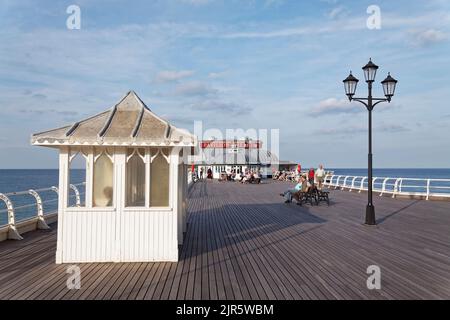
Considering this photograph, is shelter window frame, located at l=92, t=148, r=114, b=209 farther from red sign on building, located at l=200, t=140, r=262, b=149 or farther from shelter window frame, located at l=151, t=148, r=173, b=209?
red sign on building, located at l=200, t=140, r=262, b=149

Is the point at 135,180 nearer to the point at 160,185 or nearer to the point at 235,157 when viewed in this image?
the point at 160,185

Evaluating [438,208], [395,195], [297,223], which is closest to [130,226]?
[297,223]

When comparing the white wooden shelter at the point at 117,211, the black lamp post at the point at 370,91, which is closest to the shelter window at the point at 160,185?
the white wooden shelter at the point at 117,211

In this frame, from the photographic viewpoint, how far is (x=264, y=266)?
5176 mm

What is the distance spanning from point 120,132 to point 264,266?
9.64ft

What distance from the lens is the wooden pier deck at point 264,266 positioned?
4086 mm

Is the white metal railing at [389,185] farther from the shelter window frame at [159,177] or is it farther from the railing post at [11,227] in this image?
the railing post at [11,227]

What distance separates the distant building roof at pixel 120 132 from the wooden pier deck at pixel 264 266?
5.95ft

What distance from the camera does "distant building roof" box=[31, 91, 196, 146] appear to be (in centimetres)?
504

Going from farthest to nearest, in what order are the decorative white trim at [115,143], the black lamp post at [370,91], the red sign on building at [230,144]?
the red sign on building at [230,144]
the black lamp post at [370,91]
the decorative white trim at [115,143]

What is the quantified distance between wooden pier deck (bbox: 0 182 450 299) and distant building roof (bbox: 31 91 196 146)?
181 cm

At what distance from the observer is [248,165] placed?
4000 cm
